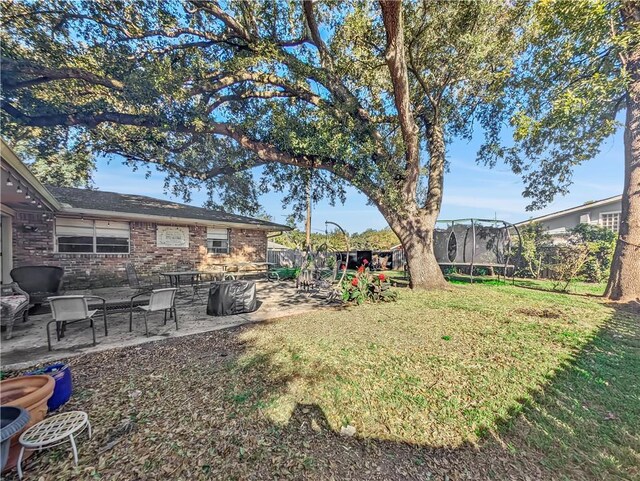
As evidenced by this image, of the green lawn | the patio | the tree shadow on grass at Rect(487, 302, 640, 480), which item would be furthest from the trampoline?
the tree shadow on grass at Rect(487, 302, 640, 480)

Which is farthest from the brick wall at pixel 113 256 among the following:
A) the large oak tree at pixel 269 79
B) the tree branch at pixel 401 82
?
the tree branch at pixel 401 82

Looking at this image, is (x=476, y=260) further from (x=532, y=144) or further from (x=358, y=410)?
(x=358, y=410)

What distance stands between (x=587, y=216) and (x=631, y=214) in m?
11.7

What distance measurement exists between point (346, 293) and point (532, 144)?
9.01 meters

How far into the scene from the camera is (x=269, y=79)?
7.52m

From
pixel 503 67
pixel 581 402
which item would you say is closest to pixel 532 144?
pixel 503 67

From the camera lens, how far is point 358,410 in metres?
2.65

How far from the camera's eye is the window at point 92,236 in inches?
350

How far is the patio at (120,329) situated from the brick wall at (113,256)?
3.17m

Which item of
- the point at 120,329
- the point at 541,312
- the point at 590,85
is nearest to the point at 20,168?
the point at 120,329

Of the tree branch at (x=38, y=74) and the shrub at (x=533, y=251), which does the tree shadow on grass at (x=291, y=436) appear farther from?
the shrub at (x=533, y=251)

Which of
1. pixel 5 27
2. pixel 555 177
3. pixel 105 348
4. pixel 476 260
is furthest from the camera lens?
pixel 476 260

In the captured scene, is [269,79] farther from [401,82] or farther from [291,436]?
[291,436]

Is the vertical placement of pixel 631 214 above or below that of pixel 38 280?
above
